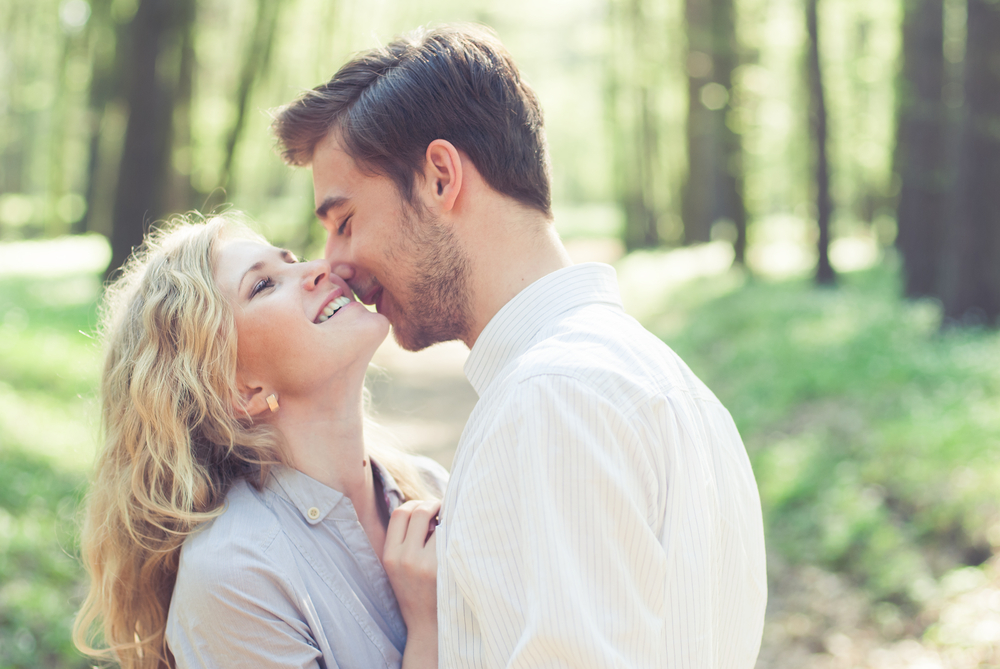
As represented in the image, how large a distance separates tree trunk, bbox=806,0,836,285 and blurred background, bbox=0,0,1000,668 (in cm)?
5

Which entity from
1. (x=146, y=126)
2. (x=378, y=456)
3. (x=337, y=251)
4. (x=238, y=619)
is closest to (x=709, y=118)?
(x=146, y=126)

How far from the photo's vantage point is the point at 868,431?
712cm

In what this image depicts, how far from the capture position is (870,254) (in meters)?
24.0

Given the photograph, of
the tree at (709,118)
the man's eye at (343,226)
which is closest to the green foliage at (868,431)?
the man's eye at (343,226)

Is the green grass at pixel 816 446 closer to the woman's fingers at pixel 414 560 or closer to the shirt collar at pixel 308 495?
the shirt collar at pixel 308 495

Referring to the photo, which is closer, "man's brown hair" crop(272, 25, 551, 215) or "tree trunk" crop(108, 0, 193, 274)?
"man's brown hair" crop(272, 25, 551, 215)

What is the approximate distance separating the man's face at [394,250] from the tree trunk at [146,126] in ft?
33.5

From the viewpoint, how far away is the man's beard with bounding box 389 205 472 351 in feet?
7.14

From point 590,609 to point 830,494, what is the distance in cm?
545

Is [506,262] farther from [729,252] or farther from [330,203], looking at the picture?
[729,252]

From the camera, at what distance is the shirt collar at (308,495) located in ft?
7.44

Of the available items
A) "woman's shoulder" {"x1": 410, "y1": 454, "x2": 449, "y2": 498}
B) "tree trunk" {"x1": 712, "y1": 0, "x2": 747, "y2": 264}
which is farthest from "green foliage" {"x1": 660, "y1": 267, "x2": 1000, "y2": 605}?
"tree trunk" {"x1": 712, "y1": 0, "x2": 747, "y2": 264}

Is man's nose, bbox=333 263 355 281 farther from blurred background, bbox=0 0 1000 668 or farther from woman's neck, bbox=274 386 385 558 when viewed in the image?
blurred background, bbox=0 0 1000 668

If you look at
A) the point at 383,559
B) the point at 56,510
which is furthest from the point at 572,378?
the point at 56,510
